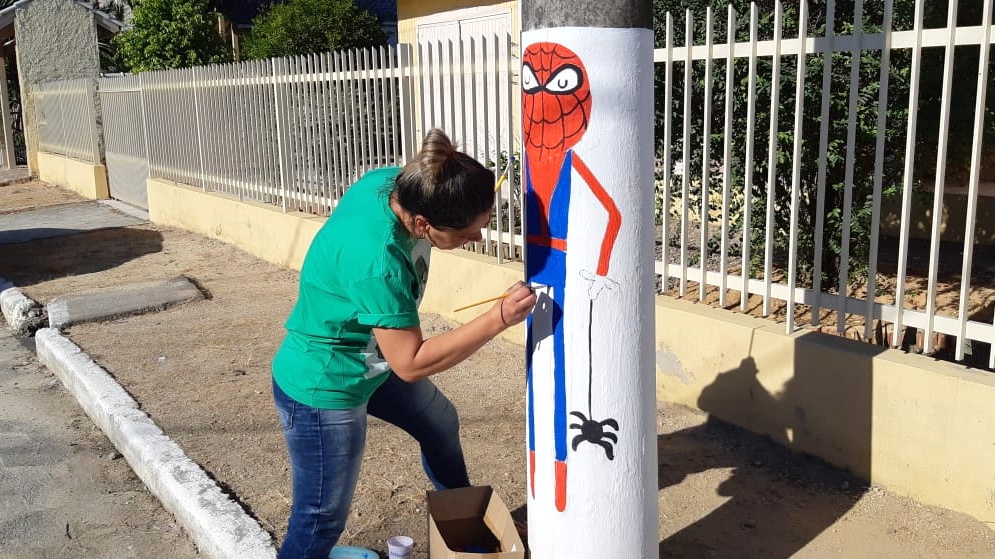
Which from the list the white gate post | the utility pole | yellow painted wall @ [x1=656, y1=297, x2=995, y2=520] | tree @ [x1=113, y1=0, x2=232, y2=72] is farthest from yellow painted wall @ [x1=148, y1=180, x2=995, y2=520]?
the white gate post

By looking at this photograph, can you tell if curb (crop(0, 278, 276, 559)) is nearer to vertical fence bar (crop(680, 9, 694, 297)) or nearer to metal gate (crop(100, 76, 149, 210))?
vertical fence bar (crop(680, 9, 694, 297))

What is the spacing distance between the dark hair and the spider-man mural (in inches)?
9.0

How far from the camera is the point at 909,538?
3219mm

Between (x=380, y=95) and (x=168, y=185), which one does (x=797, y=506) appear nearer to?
(x=380, y=95)

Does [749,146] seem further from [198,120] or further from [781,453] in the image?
[198,120]

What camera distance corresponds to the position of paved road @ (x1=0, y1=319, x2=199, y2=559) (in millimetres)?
3551

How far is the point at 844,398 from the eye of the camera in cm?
365

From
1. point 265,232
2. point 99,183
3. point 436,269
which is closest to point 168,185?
point 265,232

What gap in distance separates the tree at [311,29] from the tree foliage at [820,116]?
33.7 ft

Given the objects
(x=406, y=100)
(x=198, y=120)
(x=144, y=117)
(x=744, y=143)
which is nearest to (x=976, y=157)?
(x=744, y=143)

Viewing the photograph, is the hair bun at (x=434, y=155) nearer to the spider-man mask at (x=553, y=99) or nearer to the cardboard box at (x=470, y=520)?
the spider-man mask at (x=553, y=99)

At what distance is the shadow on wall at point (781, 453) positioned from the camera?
10.8 feet

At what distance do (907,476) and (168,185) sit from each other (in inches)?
384

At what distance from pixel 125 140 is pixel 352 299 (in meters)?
12.3
